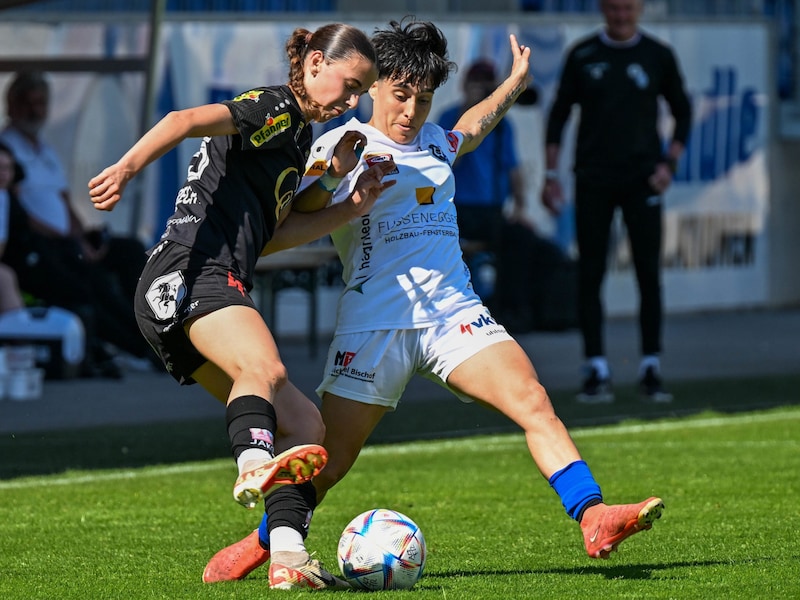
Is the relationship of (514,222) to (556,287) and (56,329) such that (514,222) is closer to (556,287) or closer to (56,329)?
(556,287)

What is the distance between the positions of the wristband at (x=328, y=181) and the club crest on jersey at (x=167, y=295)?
0.76 metres

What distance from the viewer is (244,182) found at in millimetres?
5230

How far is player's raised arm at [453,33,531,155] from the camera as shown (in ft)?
20.2

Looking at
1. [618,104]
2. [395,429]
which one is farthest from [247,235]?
[618,104]

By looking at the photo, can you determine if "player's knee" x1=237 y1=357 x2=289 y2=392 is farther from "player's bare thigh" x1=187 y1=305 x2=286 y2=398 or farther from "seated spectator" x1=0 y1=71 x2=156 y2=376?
"seated spectator" x1=0 y1=71 x2=156 y2=376

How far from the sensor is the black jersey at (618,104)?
11000 millimetres

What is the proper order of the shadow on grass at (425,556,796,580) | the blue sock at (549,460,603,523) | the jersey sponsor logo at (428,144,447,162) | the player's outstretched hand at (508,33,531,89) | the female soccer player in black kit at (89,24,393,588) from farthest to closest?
the player's outstretched hand at (508,33,531,89) < the jersey sponsor logo at (428,144,447,162) < the shadow on grass at (425,556,796,580) < the blue sock at (549,460,603,523) < the female soccer player in black kit at (89,24,393,588)

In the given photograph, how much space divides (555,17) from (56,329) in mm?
7220

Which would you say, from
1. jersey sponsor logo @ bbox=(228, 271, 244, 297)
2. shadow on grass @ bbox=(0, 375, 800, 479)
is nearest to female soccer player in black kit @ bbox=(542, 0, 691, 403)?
shadow on grass @ bbox=(0, 375, 800, 479)

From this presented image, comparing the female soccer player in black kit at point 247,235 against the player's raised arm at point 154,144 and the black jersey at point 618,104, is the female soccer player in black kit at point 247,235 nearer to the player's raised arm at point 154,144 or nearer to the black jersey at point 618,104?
the player's raised arm at point 154,144

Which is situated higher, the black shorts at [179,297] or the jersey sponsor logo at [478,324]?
the black shorts at [179,297]

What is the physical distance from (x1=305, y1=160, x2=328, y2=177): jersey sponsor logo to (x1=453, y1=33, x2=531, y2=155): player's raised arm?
0.68m

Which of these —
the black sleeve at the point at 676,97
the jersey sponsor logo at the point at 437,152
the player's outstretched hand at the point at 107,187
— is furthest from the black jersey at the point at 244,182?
the black sleeve at the point at 676,97

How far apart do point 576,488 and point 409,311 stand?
857 mm
